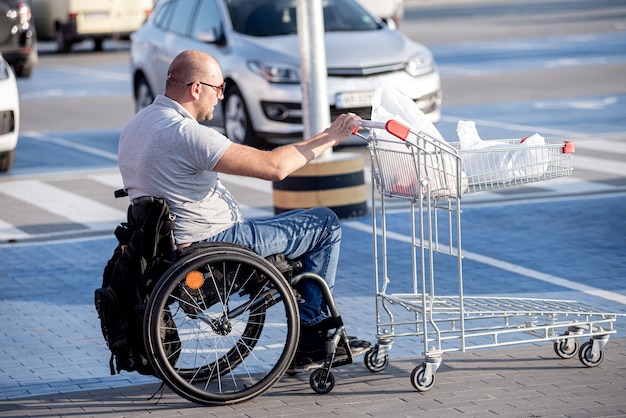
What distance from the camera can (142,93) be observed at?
16250 mm

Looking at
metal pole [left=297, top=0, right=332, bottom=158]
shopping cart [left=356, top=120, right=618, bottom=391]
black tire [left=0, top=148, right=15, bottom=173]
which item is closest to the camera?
shopping cart [left=356, top=120, right=618, bottom=391]

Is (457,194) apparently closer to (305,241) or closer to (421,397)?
(305,241)

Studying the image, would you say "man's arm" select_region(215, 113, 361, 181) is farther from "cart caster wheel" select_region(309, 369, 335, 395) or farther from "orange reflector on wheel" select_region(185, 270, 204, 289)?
"cart caster wheel" select_region(309, 369, 335, 395)

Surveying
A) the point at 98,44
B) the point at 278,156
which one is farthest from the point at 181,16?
the point at 98,44

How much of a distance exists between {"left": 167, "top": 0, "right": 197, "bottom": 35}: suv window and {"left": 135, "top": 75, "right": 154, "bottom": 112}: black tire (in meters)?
0.92

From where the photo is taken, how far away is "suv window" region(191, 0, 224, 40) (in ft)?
47.4

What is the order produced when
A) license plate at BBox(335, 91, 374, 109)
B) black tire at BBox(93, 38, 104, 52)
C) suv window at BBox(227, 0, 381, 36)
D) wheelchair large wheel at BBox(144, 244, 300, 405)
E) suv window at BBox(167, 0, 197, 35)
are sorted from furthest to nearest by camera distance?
black tire at BBox(93, 38, 104, 52) < suv window at BBox(167, 0, 197, 35) < suv window at BBox(227, 0, 381, 36) < license plate at BBox(335, 91, 374, 109) < wheelchair large wheel at BBox(144, 244, 300, 405)

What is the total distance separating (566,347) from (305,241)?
141 cm

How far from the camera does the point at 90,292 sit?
26.9ft

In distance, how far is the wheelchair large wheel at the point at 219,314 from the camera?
5.52m

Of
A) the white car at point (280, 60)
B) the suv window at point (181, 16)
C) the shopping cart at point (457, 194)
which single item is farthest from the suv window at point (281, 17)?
the shopping cart at point (457, 194)

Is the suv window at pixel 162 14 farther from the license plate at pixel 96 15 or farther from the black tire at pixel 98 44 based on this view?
the black tire at pixel 98 44

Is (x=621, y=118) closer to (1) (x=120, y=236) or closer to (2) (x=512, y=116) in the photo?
(2) (x=512, y=116)

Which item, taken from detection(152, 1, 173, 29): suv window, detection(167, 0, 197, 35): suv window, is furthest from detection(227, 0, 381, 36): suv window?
detection(152, 1, 173, 29): suv window
